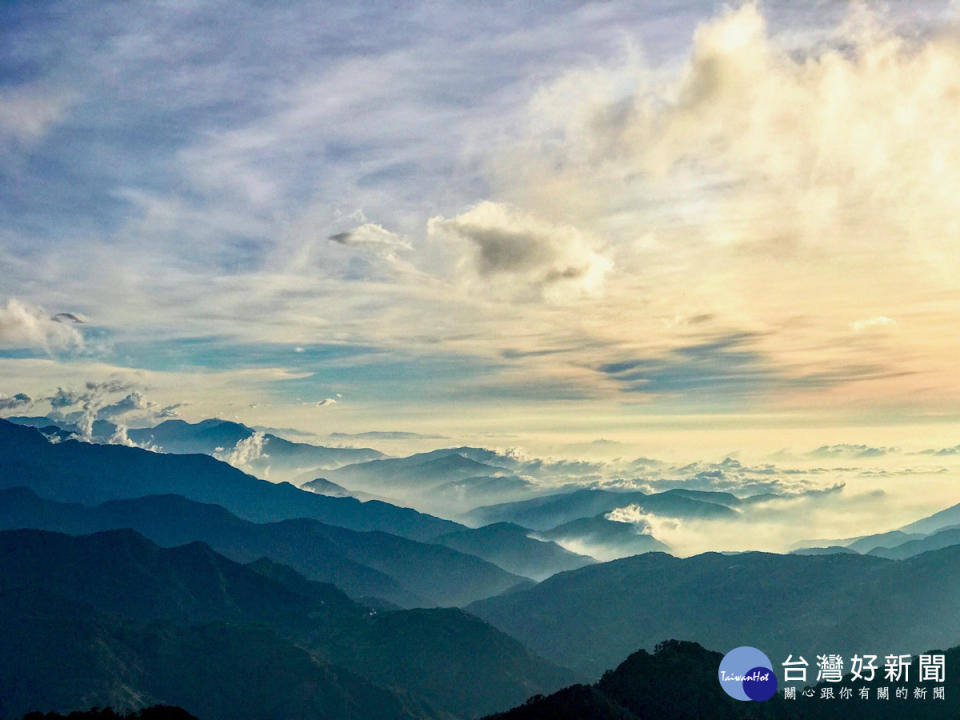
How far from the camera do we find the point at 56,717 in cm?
19162

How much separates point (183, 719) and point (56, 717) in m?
32.5

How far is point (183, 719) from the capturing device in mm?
187750
